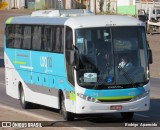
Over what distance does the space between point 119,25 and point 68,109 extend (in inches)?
97.0

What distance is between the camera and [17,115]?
19.3m

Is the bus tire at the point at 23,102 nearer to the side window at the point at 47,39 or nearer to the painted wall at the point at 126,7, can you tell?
the side window at the point at 47,39

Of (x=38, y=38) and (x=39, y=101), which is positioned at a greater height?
(x=38, y=38)

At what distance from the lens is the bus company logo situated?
19.1 m

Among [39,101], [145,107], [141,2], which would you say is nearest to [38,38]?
[39,101]

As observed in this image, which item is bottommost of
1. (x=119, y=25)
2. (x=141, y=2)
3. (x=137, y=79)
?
(x=141, y=2)

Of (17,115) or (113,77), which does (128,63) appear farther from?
(17,115)

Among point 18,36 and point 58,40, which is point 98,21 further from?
point 18,36

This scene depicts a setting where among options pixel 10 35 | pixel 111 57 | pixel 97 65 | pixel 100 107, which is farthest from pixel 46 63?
pixel 10 35

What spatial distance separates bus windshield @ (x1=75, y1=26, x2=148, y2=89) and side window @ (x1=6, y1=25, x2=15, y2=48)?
5423 millimetres

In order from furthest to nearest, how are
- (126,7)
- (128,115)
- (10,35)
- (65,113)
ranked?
(126,7) → (10,35) → (128,115) → (65,113)

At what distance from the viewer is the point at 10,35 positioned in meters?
22.7

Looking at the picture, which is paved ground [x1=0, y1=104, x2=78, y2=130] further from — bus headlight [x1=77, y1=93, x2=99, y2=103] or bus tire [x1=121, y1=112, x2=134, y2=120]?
bus tire [x1=121, y1=112, x2=134, y2=120]

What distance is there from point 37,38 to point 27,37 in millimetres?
931
